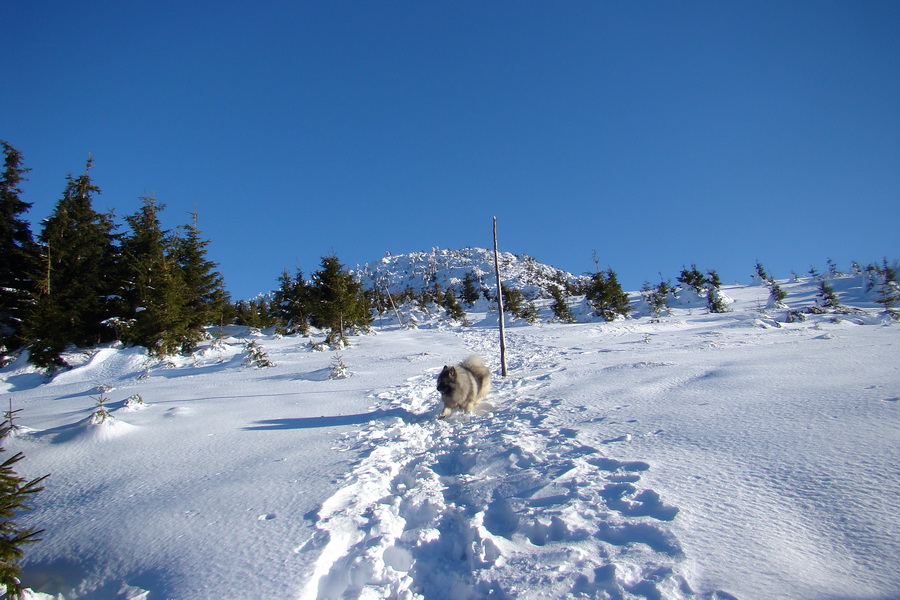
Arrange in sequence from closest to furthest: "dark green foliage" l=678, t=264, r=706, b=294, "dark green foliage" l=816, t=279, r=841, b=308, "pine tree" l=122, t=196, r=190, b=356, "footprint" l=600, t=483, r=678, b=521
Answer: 1. "footprint" l=600, t=483, r=678, b=521
2. "pine tree" l=122, t=196, r=190, b=356
3. "dark green foliage" l=816, t=279, r=841, b=308
4. "dark green foliage" l=678, t=264, r=706, b=294

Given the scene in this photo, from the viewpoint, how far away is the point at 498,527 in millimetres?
2979

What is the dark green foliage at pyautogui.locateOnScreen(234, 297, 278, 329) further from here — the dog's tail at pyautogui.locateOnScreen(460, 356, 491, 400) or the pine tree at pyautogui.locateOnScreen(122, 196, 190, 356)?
the dog's tail at pyautogui.locateOnScreen(460, 356, 491, 400)

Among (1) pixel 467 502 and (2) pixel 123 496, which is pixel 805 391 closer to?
(1) pixel 467 502

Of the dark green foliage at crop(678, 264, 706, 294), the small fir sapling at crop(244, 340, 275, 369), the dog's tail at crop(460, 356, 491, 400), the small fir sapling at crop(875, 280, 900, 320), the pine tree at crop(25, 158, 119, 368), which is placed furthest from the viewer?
the dark green foliage at crop(678, 264, 706, 294)

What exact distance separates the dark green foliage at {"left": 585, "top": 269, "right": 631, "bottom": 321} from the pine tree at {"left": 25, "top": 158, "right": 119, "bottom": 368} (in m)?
34.1

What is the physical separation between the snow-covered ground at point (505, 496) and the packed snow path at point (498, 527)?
17 mm

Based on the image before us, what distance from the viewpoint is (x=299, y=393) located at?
347 inches

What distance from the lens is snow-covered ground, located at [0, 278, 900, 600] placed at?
2.19m

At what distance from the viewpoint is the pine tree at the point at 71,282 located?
16078 mm

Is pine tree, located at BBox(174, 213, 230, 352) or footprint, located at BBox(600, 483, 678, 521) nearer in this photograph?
footprint, located at BBox(600, 483, 678, 521)

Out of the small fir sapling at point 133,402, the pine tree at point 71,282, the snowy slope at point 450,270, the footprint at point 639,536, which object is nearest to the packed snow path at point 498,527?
the footprint at point 639,536

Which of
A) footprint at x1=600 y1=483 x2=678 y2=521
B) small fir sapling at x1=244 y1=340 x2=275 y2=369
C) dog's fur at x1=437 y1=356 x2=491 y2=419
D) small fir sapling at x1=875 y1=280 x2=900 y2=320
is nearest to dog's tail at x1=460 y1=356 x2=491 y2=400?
dog's fur at x1=437 y1=356 x2=491 y2=419

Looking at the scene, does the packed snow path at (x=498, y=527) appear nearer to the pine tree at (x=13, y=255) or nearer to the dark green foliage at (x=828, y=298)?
the pine tree at (x=13, y=255)

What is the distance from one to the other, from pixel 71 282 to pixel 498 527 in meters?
24.9
